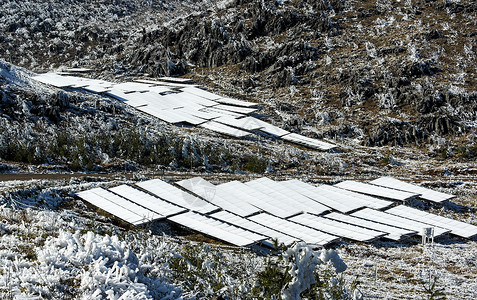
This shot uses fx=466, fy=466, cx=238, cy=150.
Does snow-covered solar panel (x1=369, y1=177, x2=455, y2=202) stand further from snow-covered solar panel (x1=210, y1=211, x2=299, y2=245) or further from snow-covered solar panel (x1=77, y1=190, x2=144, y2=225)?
snow-covered solar panel (x1=77, y1=190, x2=144, y2=225)

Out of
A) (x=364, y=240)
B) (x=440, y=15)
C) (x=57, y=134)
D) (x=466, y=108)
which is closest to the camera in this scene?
(x=364, y=240)

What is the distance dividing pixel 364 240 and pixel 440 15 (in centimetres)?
12637

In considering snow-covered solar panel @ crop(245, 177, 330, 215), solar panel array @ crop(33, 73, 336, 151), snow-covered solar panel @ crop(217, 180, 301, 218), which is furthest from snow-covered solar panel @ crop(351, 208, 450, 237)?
solar panel array @ crop(33, 73, 336, 151)

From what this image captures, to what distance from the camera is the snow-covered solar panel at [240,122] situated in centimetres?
11150

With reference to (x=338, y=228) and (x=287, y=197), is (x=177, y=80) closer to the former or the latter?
(x=287, y=197)

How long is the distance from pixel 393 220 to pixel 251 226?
803 inches

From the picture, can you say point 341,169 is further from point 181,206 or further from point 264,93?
point 264,93

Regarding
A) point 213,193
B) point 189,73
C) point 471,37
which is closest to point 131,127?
point 213,193

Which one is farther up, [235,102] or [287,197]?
[235,102]

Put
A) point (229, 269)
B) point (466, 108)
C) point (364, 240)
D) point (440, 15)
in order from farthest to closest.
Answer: point (440, 15)
point (466, 108)
point (364, 240)
point (229, 269)

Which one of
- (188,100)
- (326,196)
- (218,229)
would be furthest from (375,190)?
(188,100)

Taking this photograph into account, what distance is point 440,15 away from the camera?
15625 centimetres

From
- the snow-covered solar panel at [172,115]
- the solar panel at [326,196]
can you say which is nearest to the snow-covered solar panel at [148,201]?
the solar panel at [326,196]

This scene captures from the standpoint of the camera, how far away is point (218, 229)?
5444 cm
